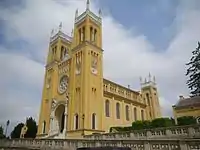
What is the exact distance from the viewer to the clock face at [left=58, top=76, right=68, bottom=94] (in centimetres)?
4058

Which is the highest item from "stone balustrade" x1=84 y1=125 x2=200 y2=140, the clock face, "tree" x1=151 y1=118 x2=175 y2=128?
the clock face

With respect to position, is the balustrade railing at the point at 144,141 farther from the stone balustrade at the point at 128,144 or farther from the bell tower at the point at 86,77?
the bell tower at the point at 86,77

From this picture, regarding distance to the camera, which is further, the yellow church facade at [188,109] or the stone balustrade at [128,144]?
the yellow church facade at [188,109]

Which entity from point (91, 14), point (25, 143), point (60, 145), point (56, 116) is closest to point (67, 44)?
point (91, 14)

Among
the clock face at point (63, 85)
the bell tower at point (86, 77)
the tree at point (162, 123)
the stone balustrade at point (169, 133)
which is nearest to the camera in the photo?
the stone balustrade at point (169, 133)

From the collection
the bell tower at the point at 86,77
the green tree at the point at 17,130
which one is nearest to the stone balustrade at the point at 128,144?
the bell tower at the point at 86,77

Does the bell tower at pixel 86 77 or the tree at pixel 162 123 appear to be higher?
the bell tower at pixel 86 77

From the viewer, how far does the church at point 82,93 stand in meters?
33.9

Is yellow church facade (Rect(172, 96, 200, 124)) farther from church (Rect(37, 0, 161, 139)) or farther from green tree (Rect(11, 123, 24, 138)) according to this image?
green tree (Rect(11, 123, 24, 138))

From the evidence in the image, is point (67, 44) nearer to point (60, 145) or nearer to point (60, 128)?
point (60, 128)

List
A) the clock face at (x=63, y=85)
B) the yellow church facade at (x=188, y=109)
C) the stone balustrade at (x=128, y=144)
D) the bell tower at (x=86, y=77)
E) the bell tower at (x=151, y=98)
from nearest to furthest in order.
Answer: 1. the stone balustrade at (x=128, y=144)
2. the bell tower at (x=86, y=77)
3. the yellow church facade at (x=188, y=109)
4. the clock face at (x=63, y=85)
5. the bell tower at (x=151, y=98)

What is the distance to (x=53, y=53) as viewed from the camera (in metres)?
48.0

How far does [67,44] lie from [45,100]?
15093 mm

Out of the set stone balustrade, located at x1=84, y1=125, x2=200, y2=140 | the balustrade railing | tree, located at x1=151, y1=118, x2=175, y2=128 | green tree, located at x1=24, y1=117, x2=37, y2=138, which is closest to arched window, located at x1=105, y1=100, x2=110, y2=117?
tree, located at x1=151, y1=118, x2=175, y2=128
